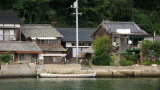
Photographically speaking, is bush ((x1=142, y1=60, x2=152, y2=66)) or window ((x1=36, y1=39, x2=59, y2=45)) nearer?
bush ((x1=142, y1=60, x2=152, y2=66))

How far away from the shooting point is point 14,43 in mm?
41062

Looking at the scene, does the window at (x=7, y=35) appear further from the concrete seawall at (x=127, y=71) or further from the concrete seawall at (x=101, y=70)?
the concrete seawall at (x=127, y=71)

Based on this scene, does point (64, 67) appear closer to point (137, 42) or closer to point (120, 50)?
point (120, 50)

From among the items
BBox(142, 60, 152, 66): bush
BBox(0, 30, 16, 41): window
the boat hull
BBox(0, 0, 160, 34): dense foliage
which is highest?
BBox(0, 0, 160, 34): dense foliage

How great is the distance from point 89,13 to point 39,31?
1458 cm

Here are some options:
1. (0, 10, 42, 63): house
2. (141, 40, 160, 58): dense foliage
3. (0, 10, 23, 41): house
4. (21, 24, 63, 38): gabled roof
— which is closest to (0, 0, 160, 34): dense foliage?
(21, 24, 63, 38): gabled roof

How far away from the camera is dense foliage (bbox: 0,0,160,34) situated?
54112mm

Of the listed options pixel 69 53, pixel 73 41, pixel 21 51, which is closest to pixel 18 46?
pixel 21 51

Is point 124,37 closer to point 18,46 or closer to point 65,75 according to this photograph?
point 65,75

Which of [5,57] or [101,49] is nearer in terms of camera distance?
[5,57]

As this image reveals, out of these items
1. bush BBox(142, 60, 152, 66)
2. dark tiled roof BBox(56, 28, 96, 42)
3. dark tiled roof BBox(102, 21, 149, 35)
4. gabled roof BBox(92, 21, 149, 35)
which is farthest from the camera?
dark tiled roof BBox(56, 28, 96, 42)

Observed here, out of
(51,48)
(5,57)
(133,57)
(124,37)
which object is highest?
(124,37)

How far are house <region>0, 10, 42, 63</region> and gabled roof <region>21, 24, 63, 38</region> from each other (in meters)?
1.58

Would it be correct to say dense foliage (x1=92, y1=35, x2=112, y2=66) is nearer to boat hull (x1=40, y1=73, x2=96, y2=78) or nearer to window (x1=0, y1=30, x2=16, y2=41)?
boat hull (x1=40, y1=73, x2=96, y2=78)
